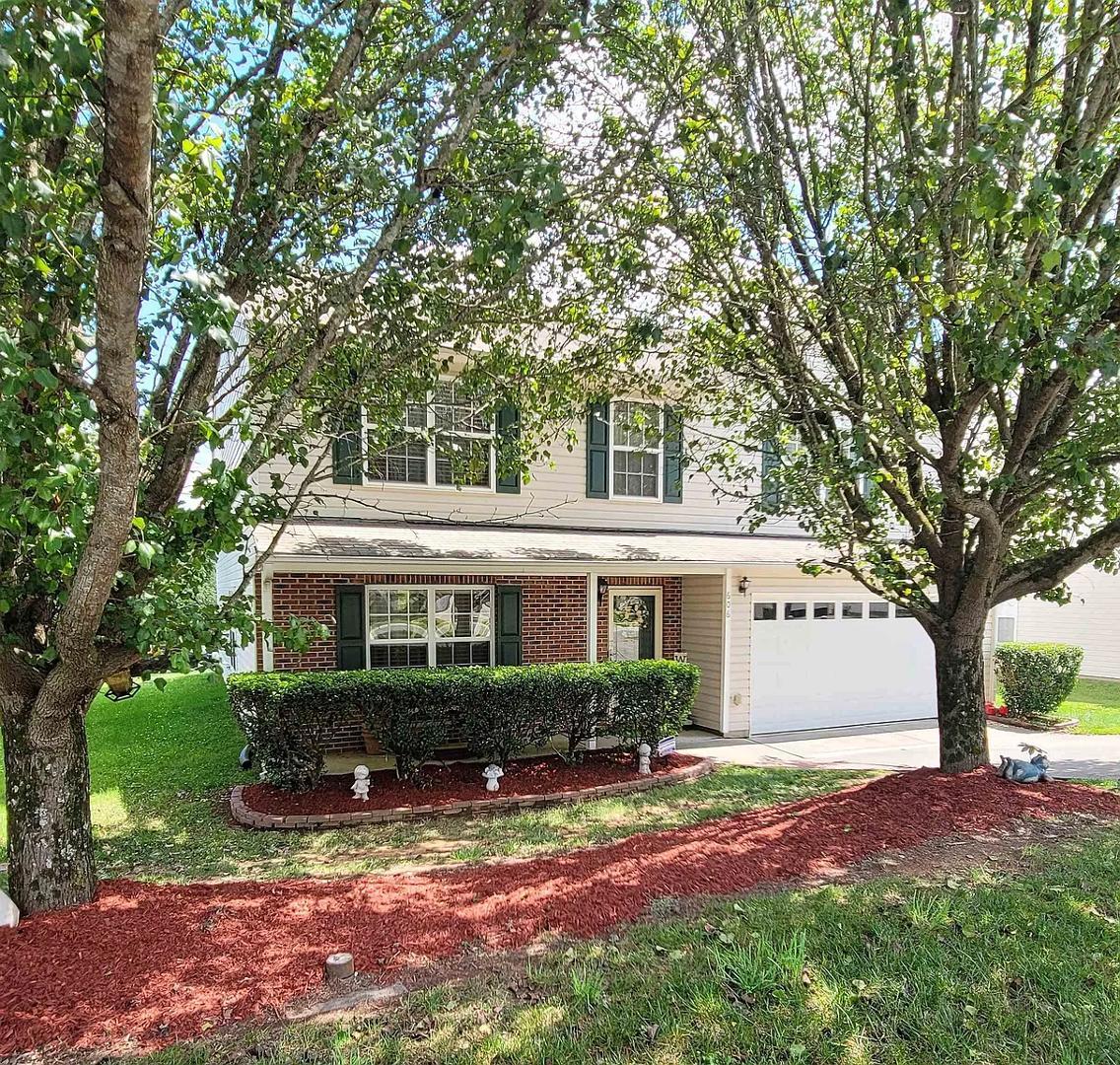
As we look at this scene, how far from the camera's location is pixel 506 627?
10266 millimetres

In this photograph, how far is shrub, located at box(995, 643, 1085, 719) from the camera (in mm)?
12977

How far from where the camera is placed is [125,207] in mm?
2654

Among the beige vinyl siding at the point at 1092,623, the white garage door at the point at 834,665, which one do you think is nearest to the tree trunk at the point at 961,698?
the white garage door at the point at 834,665

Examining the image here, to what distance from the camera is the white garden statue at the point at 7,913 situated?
3.80 meters

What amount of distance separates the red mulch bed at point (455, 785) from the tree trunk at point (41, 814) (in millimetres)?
3014

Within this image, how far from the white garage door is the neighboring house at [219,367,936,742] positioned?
29mm

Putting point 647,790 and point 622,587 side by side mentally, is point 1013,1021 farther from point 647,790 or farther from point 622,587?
point 622,587

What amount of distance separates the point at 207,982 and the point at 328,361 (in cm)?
445

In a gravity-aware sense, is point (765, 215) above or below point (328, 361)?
above

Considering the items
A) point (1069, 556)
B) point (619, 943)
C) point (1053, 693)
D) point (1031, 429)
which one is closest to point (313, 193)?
point (619, 943)

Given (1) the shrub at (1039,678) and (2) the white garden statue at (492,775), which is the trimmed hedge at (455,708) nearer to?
(2) the white garden statue at (492,775)

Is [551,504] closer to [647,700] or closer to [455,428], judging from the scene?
[455,428]

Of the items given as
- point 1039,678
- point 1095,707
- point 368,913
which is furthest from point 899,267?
point 1095,707

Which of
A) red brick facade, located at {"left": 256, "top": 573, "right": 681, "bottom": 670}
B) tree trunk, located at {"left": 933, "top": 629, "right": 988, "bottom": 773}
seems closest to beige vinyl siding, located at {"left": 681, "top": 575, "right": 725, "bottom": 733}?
red brick facade, located at {"left": 256, "top": 573, "right": 681, "bottom": 670}
